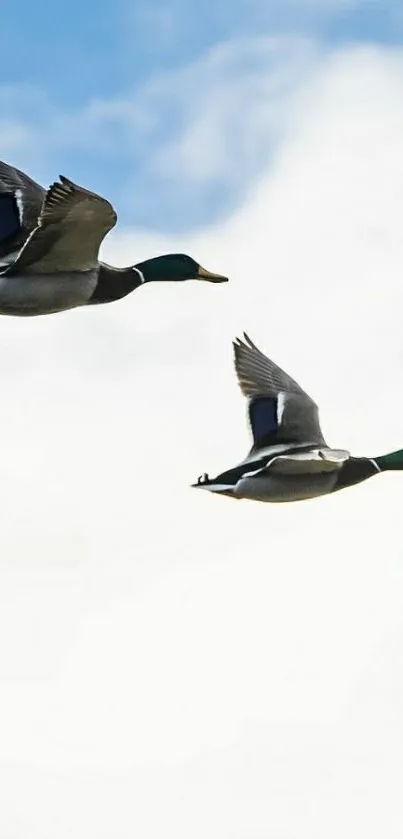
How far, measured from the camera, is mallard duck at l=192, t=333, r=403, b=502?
19.2m

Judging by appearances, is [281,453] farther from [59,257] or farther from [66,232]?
[66,232]

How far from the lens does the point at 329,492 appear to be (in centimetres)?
1998

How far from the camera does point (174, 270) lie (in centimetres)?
2067

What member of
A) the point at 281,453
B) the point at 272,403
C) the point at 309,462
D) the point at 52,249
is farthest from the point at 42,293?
the point at 272,403

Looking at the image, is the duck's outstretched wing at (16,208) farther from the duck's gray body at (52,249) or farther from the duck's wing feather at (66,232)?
the duck's wing feather at (66,232)

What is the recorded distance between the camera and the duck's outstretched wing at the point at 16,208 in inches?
787

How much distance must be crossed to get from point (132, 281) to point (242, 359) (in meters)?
2.20

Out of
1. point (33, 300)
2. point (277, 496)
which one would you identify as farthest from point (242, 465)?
point (33, 300)

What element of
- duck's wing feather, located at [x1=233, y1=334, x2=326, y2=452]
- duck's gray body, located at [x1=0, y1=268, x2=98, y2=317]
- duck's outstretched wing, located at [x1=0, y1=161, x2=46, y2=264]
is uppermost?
duck's outstretched wing, located at [x1=0, y1=161, x2=46, y2=264]

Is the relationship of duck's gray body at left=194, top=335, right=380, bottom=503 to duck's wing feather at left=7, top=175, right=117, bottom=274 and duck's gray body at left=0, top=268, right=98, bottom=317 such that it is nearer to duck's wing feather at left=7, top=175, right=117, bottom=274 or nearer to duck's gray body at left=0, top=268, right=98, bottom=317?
duck's gray body at left=0, top=268, right=98, bottom=317

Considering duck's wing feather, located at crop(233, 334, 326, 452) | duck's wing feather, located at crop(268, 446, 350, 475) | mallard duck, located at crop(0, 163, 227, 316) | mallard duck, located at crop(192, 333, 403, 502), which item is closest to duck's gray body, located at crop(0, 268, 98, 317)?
mallard duck, located at crop(0, 163, 227, 316)

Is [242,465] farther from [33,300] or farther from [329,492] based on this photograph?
A: [33,300]

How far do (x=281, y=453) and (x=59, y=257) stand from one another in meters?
3.00

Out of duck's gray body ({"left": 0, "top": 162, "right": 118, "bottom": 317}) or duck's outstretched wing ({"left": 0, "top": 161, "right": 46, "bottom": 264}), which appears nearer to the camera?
duck's gray body ({"left": 0, "top": 162, "right": 118, "bottom": 317})
